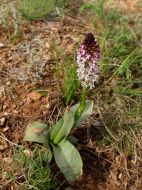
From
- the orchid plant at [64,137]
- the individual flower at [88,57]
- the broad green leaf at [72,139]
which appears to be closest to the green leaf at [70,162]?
the orchid plant at [64,137]

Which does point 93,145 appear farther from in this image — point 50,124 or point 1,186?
point 1,186

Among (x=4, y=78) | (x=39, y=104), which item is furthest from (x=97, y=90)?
(x=4, y=78)

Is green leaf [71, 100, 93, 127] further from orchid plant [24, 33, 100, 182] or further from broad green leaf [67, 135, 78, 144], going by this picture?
broad green leaf [67, 135, 78, 144]

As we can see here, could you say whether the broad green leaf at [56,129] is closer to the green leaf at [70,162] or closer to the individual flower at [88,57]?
the green leaf at [70,162]

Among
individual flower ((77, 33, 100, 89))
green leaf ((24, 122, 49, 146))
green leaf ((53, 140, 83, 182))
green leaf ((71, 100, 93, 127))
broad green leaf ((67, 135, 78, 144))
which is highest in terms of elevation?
individual flower ((77, 33, 100, 89))

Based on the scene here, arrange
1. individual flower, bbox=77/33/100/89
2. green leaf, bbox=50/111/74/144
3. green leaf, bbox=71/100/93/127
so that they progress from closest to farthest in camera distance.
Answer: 1. individual flower, bbox=77/33/100/89
2. green leaf, bbox=50/111/74/144
3. green leaf, bbox=71/100/93/127

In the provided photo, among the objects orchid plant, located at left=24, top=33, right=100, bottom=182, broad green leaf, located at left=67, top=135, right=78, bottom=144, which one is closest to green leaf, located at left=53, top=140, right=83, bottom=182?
orchid plant, located at left=24, top=33, right=100, bottom=182
